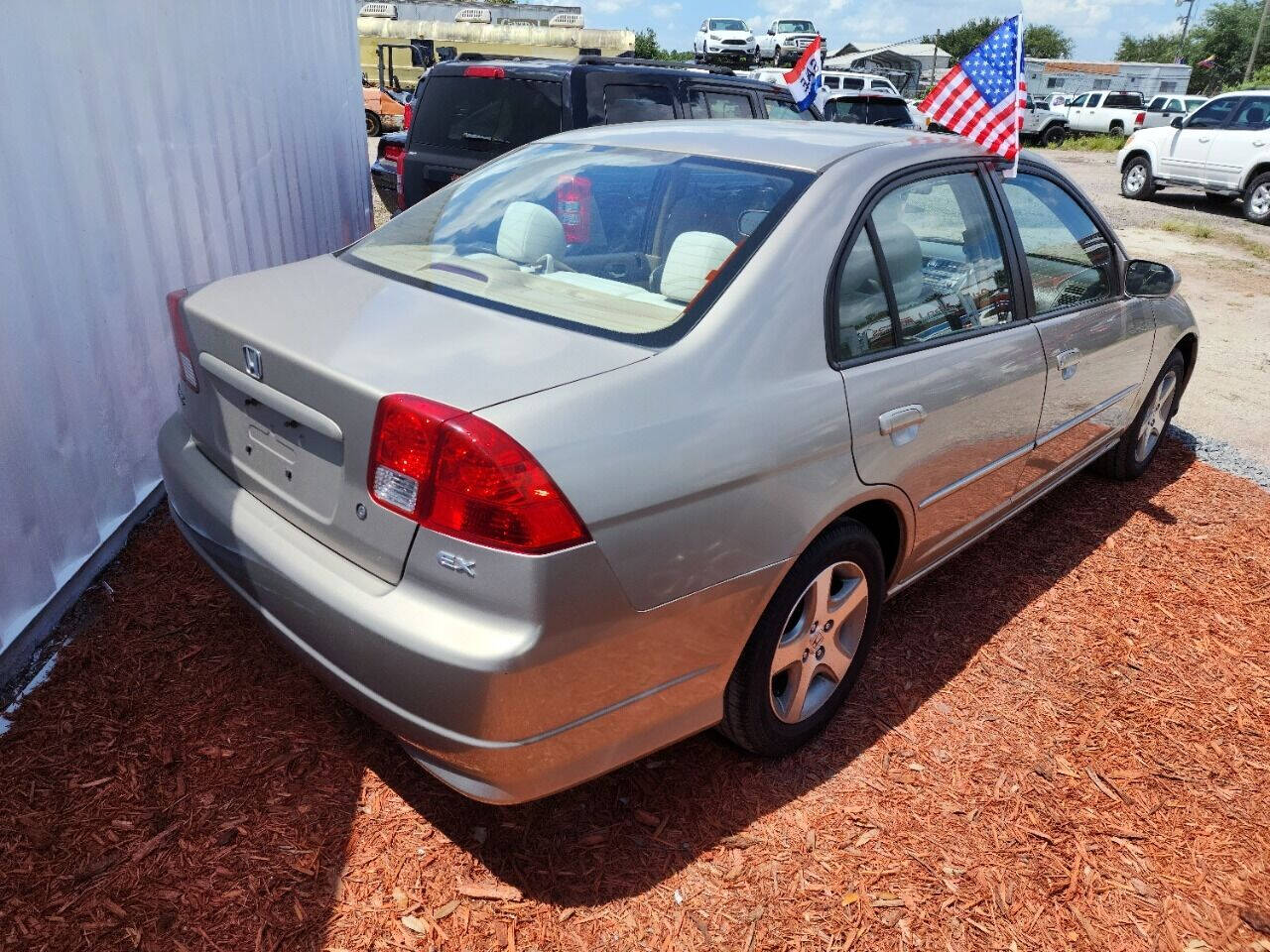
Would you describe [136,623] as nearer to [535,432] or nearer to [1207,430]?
[535,432]

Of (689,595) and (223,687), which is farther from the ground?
(689,595)

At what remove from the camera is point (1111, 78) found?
179 feet

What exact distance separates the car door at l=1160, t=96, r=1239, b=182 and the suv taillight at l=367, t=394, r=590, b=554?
723 inches

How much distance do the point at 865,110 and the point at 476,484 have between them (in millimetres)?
20351

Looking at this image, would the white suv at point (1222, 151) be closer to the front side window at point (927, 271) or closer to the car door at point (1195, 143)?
the car door at point (1195, 143)

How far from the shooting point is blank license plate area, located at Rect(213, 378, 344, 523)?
Answer: 2.10 metres

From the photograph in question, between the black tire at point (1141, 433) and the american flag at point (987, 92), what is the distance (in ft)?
5.14

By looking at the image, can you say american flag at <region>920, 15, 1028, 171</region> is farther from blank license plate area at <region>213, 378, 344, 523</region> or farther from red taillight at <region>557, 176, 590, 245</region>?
blank license plate area at <region>213, 378, 344, 523</region>

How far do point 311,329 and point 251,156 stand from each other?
12.1ft

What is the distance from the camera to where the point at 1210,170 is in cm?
1612

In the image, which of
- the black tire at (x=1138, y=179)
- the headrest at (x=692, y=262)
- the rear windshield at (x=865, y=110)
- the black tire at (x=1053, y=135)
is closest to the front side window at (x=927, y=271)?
the headrest at (x=692, y=262)

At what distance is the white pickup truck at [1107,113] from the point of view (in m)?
29.8

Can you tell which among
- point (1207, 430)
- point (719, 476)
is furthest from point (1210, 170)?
point (719, 476)

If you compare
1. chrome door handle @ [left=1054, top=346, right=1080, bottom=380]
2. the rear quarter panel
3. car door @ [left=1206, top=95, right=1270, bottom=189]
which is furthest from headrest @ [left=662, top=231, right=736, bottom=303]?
car door @ [left=1206, top=95, right=1270, bottom=189]
